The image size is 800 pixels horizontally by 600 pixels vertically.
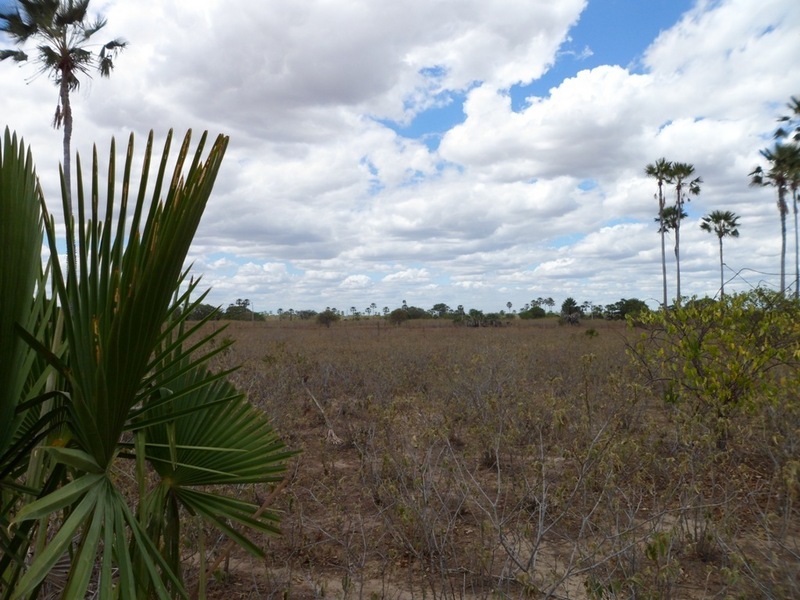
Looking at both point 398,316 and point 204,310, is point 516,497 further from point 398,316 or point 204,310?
point 398,316

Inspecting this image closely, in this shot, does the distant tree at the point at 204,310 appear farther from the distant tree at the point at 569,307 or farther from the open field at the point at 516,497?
the distant tree at the point at 569,307

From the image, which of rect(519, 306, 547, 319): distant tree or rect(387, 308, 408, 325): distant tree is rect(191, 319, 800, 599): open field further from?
rect(519, 306, 547, 319): distant tree

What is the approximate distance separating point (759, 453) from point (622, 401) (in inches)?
53.5

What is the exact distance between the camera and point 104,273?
159 centimetres

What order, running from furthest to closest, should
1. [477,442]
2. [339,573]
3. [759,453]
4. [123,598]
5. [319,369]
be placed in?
[319,369] → [477,442] → [759,453] → [339,573] → [123,598]

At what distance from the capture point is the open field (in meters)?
3.30

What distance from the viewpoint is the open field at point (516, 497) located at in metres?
3.30

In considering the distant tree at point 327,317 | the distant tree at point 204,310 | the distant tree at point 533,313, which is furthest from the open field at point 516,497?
the distant tree at point 533,313

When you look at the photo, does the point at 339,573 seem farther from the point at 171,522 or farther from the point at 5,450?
the point at 5,450

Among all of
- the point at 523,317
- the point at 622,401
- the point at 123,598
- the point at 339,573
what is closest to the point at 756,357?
the point at 622,401

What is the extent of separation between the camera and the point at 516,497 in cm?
480

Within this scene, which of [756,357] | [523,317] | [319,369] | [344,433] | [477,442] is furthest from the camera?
[523,317]

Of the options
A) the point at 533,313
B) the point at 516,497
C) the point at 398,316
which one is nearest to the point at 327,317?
the point at 398,316

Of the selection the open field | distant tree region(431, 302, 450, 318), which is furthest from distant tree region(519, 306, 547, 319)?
the open field
